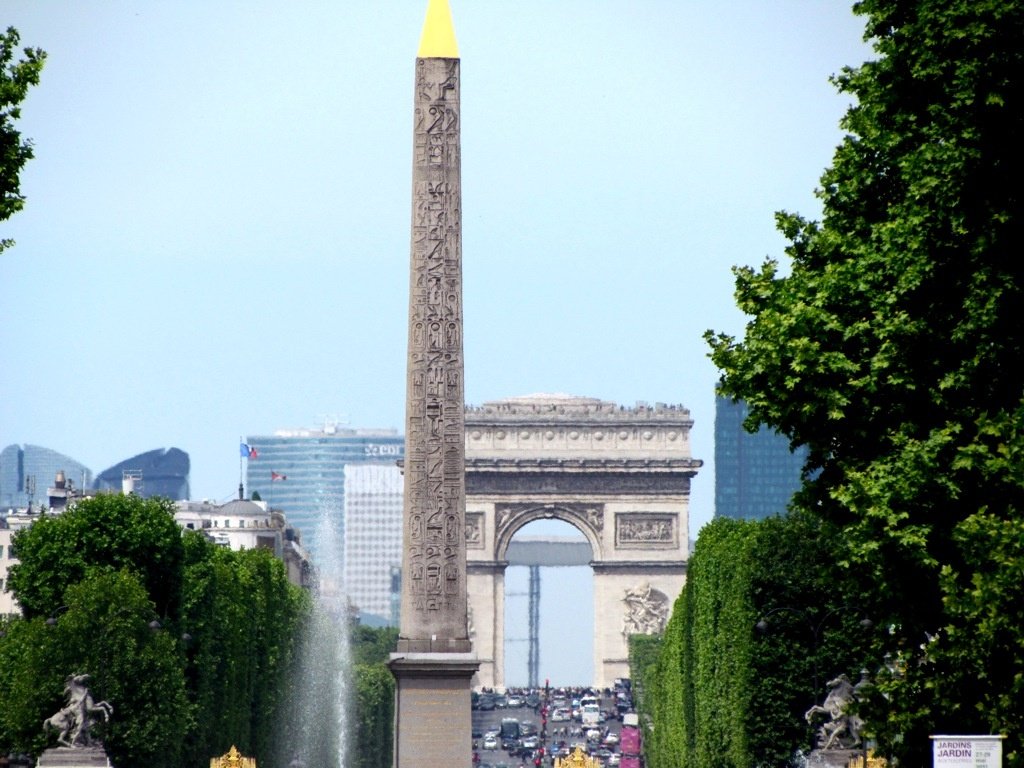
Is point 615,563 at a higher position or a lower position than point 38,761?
higher

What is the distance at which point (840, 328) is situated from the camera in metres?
36.4

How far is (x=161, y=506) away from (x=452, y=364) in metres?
21.7

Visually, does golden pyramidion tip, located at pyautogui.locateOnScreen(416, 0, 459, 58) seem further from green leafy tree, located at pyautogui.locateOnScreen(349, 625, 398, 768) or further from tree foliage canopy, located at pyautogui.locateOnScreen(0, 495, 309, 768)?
green leafy tree, located at pyautogui.locateOnScreen(349, 625, 398, 768)

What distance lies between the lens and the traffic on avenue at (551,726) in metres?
119

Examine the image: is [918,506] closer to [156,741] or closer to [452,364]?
[452,364]

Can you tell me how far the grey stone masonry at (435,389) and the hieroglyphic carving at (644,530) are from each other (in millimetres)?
95951

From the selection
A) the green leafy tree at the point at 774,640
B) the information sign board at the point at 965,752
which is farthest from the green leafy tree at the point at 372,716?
the information sign board at the point at 965,752

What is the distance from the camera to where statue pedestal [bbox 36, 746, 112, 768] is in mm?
57469

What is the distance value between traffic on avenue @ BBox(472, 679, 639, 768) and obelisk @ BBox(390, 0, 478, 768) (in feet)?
199

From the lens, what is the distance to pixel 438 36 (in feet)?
168

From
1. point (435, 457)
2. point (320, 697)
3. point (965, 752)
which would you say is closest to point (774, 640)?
point (435, 457)

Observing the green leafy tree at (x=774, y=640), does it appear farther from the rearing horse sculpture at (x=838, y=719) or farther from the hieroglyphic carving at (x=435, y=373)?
the hieroglyphic carving at (x=435, y=373)

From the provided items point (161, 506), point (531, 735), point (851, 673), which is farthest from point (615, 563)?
point (851, 673)

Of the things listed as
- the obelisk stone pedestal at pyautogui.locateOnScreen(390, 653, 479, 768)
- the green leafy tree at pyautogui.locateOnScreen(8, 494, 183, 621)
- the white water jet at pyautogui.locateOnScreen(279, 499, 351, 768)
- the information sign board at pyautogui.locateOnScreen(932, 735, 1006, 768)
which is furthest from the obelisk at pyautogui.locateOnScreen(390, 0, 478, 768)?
the white water jet at pyautogui.locateOnScreen(279, 499, 351, 768)
